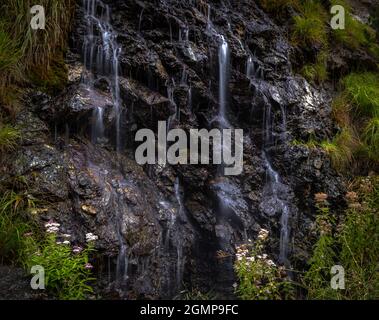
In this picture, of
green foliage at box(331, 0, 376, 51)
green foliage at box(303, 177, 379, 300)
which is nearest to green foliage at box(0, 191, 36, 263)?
green foliage at box(303, 177, 379, 300)

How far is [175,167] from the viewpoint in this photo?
5.47 m

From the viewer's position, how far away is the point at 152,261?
185 inches

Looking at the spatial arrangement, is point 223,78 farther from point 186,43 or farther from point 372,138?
point 372,138

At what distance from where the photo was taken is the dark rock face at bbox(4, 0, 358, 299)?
448 centimetres

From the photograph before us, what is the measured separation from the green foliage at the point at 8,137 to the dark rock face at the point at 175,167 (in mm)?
120

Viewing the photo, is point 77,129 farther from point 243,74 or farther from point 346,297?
point 346,297

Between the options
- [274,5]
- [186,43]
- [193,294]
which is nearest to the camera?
[193,294]

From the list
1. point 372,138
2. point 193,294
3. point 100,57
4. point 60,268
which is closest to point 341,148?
point 372,138

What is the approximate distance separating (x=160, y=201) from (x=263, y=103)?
2.48 m

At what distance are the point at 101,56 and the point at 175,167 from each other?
187 cm

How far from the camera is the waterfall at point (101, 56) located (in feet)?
17.3

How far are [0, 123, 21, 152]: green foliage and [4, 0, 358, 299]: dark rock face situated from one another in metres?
0.12

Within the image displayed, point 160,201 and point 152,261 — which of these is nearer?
point 152,261
